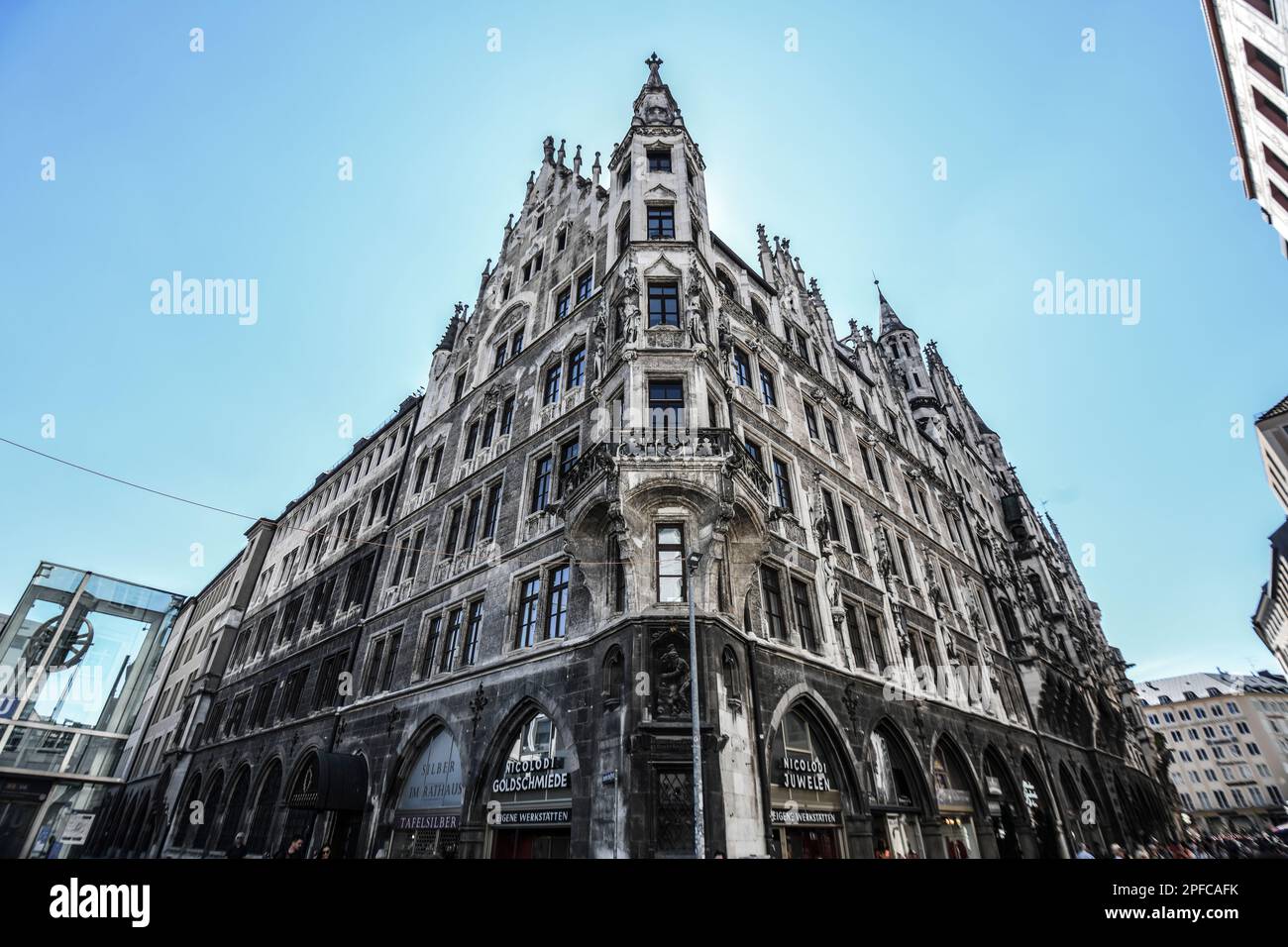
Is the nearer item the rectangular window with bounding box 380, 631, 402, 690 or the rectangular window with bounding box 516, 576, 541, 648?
the rectangular window with bounding box 516, 576, 541, 648

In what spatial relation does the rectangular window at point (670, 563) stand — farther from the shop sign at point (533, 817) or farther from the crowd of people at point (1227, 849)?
the crowd of people at point (1227, 849)

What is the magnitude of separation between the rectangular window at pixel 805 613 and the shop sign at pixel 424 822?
11.1 m

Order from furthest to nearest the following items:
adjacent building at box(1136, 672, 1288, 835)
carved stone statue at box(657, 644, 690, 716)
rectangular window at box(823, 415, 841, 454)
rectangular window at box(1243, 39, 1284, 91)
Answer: adjacent building at box(1136, 672, 1288, 835) < rectangular window at box(823, 415, 841, 454) < rectangular window at box(1243, 39, 1284, 91) < carved stone statue at box(657, 644, 690, 716)

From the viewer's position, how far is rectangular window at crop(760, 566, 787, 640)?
16922 millimetres

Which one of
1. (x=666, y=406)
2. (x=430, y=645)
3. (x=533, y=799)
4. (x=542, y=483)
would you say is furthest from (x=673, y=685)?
(x=430, y=645)

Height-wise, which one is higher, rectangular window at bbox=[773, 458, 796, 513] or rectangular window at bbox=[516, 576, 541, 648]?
rectangular window at bbox=[773, 458, 796, 513]

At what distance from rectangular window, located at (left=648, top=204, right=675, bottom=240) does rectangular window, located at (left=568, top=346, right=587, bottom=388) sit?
501 centimetres

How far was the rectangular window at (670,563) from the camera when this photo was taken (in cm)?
1468

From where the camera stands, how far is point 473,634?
19.4 metres

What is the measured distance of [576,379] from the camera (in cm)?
2164

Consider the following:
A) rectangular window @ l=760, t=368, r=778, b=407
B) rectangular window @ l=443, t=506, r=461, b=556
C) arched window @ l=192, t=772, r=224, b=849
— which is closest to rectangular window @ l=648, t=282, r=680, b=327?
rectangular window @ l=760, t=368, r=778, b=407

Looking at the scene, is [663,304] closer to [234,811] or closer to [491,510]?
[491,510]

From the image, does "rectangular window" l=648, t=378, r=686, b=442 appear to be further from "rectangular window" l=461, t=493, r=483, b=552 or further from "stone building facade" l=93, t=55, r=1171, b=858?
"rectangular window" l=461, t=493, r=483, b=552
